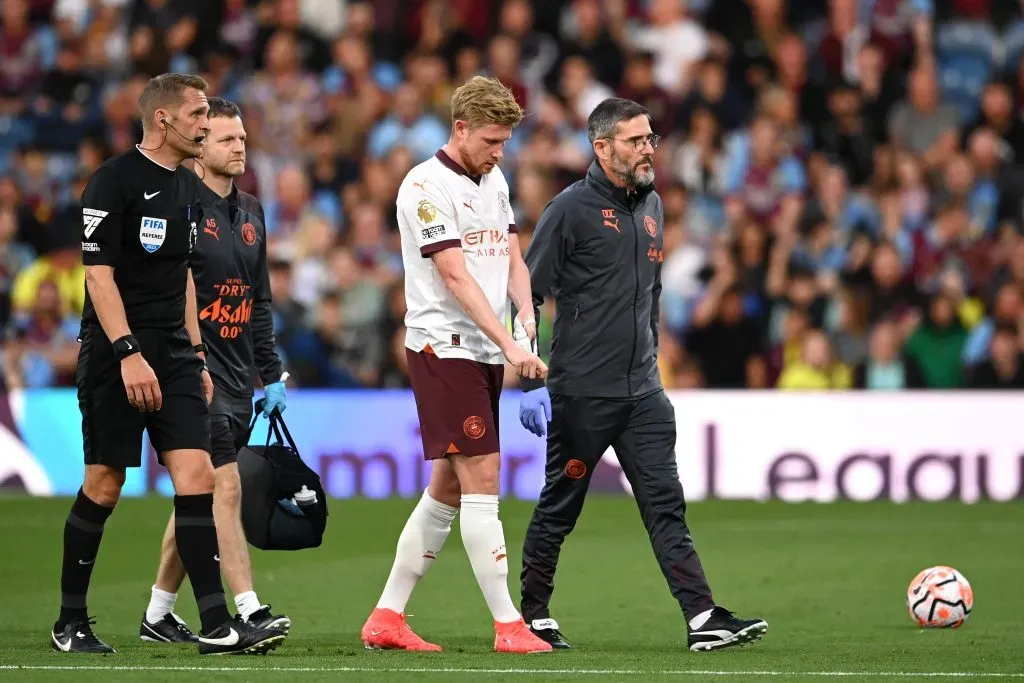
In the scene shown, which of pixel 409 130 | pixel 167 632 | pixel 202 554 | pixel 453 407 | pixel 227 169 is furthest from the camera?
pixel 409 130

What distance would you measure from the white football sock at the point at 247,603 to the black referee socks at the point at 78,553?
69 centimetres

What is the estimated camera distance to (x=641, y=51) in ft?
70.1

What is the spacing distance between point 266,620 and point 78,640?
2.64ft

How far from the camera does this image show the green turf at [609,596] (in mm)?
7695

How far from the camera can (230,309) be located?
931 centimetres

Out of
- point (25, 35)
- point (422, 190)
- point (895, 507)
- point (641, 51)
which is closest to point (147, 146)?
point (422, 190)

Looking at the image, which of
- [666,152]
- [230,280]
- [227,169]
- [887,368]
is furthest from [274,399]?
[666,152]

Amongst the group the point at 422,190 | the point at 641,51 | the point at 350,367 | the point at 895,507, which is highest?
the point at 641,51

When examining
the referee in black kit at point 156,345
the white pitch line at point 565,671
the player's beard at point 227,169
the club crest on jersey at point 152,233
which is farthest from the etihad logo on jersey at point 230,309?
the white pitch line at point 565,671

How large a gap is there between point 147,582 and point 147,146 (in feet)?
13.9

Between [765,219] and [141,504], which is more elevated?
[765,219]

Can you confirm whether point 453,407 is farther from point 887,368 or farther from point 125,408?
Result: point 887,368

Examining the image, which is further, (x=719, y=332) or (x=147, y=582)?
(x=719, y=332)

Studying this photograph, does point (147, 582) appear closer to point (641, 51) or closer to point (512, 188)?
point (512, 188)
